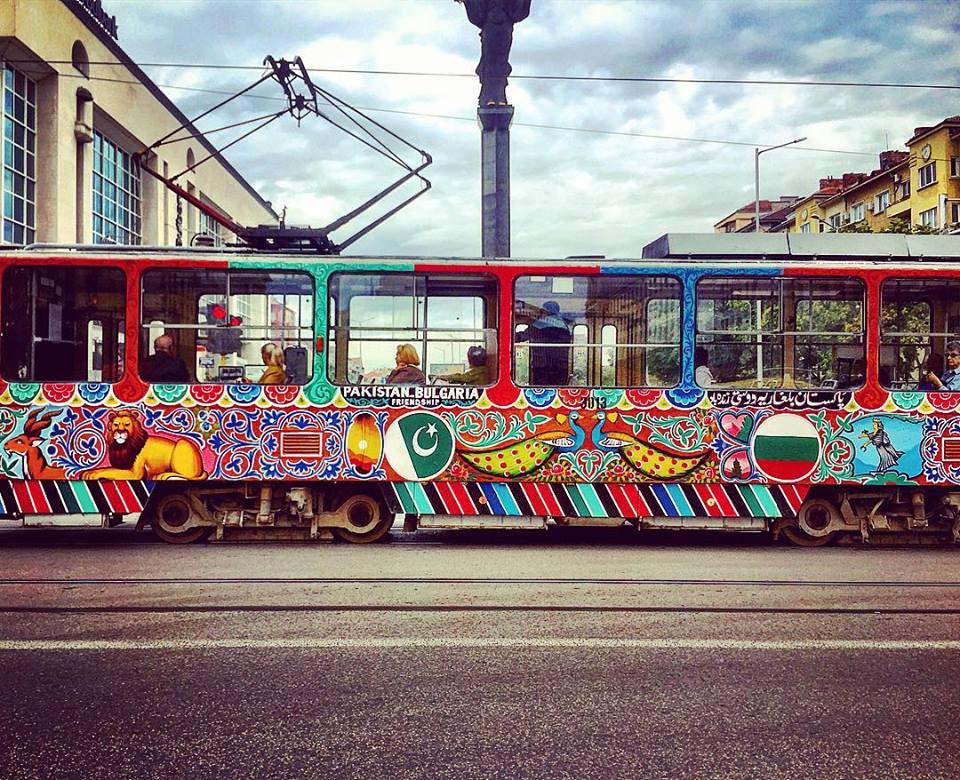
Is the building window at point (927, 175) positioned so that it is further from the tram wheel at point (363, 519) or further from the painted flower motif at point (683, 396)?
the tram wheel at point (363, 519)

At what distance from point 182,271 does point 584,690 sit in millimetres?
6351

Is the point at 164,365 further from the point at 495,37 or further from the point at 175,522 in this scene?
the point at 495,37

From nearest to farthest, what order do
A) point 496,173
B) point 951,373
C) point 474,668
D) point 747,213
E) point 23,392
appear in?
point 474,668
point 23,392
point 951,373
point 496,173
point 747,213

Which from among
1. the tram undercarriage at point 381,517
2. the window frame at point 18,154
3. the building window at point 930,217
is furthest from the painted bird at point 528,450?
the building window at point 930,217

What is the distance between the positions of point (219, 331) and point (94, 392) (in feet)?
4.31

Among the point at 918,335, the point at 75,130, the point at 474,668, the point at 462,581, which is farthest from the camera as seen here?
the point at 75,130

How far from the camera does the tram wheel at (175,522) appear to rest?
983 cm

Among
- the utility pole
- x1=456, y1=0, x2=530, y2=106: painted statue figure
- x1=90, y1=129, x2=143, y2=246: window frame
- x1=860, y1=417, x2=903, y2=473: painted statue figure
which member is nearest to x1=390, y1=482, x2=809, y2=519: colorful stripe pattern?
x1=860, y1=417, x2=903, y2=473: painted statue figure

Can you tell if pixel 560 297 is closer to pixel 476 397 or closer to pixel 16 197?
pixel 476 397

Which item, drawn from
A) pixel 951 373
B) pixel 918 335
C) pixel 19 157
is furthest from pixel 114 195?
pixel 951 373

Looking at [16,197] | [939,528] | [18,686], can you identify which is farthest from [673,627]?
[16,197]

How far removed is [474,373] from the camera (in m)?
9.81

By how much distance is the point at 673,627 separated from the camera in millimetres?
6262

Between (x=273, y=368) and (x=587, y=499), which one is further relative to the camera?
(x=587, y=499)
